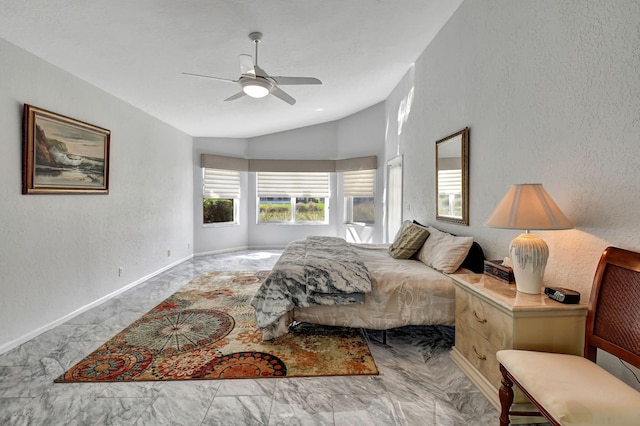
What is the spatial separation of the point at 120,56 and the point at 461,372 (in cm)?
393

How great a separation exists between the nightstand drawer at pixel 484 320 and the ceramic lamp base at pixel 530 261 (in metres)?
0.24

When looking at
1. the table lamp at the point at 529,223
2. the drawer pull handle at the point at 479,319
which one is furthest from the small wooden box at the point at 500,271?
the drawer pull handle at the point at 479,319

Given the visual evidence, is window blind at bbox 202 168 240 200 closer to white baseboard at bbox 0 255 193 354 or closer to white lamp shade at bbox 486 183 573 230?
white baseboard at bbox 0 255 193 354

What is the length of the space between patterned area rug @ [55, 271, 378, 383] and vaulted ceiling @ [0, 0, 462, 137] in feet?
8.37

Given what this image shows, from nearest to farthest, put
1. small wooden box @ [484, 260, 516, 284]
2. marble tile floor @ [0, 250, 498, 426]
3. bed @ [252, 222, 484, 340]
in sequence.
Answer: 1. marble tile floor @ [0, 250, 498, 426]
2. small wooden box @ [484, 260, 516, 284]
3. bed @ [252, 222, 484, 340]

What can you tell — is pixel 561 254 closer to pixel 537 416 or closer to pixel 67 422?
pixel 537 416

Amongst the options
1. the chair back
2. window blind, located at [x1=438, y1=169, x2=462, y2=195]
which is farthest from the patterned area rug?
window blind, located at [x1=438, y1=169, x2=462, y2=195]

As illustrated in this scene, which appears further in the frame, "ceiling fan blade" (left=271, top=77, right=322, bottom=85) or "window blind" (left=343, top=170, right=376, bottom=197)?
"window blind" (left=343, top=170, right=376, bottom=197)

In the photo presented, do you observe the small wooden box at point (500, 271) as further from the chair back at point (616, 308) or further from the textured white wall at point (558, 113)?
the chair back at point (616, 308)

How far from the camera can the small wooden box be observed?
2.03m

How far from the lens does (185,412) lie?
1.77m

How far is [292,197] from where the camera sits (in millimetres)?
7164

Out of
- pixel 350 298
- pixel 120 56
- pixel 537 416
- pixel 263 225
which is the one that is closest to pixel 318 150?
pixel 263 225

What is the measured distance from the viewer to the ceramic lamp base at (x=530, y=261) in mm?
1745
